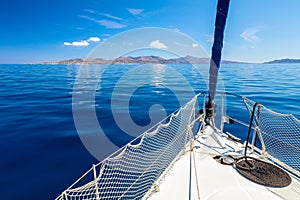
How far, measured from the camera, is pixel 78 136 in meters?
5.60

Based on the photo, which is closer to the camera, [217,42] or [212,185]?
[212,185]

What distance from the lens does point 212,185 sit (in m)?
2.55

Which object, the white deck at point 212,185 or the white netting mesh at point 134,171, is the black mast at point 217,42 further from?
the white deck at point 212,185

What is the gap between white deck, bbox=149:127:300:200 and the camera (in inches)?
91.8

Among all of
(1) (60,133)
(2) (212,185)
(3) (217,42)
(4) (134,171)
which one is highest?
(3) (217,42)

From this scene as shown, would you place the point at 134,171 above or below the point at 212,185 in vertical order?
below

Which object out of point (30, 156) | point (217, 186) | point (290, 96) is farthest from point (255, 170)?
point (290, 96)

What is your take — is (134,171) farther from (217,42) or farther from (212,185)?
(217,42)

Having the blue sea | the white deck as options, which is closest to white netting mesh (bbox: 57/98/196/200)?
the white deck

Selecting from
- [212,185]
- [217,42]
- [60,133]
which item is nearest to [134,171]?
[212,185]

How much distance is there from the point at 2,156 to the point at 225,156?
5.04 m

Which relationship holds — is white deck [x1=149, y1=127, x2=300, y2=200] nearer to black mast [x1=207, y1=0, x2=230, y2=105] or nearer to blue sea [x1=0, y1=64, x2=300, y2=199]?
black mast [x1=207, y1=0, x2=230, y2=105]

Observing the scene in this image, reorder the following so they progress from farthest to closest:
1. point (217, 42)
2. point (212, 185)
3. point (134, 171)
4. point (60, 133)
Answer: point (60, 133) → point (217, 42) → point (134, 171) → point (212, 185)

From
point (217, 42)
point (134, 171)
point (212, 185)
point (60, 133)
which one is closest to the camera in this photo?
point (212, 185)
